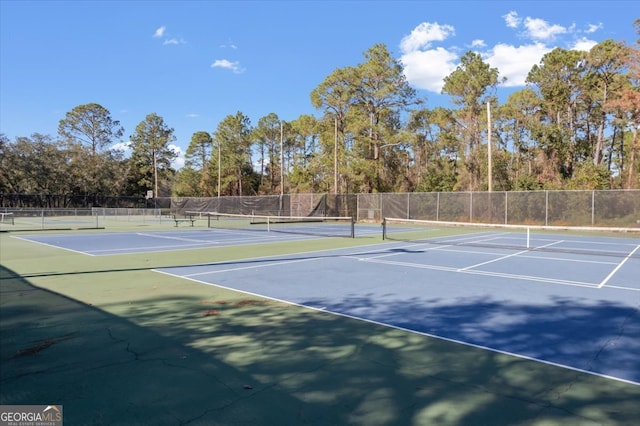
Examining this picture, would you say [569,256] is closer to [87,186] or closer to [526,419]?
[526,419]

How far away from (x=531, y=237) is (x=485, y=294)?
49.7 feet

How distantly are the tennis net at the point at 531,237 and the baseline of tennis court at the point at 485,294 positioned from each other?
2.18 m

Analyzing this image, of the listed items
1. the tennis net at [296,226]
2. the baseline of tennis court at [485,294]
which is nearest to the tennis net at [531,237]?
the baseline of tennis court at [485,294]

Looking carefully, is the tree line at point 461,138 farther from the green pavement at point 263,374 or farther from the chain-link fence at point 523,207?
the green pavement at point 263,374

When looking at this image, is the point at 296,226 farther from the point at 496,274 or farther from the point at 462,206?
the point at 496,274

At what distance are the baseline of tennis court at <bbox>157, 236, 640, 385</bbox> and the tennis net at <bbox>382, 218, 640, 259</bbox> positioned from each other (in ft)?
7.14

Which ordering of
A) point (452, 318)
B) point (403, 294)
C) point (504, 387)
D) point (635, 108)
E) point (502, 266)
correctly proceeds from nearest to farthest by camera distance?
point (504, 387) < point (452, 318) < point (403, 294) < point (502, 266) < point (635, 108)

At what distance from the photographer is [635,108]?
30078mm

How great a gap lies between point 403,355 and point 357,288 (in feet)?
11.1

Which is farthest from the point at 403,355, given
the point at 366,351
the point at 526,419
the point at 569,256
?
the point at 569,256

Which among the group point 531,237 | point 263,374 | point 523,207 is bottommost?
point 531,237

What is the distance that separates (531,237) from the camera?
20.3 metres

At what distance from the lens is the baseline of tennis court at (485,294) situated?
4652mm

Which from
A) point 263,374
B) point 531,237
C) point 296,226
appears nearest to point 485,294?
point 263,374
